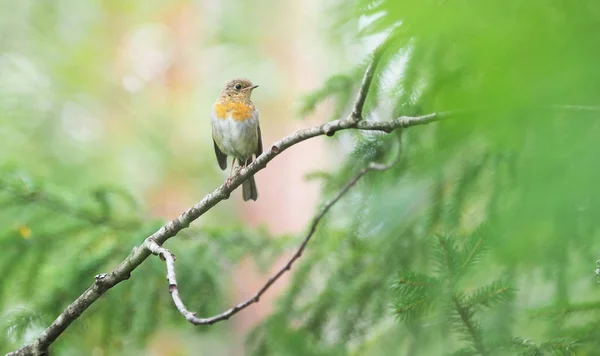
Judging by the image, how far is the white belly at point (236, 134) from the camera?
4.05 m

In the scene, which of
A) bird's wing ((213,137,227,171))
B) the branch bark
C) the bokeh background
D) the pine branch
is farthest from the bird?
the bokeh background

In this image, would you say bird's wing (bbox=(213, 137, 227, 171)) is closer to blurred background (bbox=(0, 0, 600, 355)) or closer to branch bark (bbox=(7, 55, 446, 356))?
blurred background (bbox=(0, 0, 600, 355))

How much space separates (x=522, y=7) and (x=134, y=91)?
11.2 metres

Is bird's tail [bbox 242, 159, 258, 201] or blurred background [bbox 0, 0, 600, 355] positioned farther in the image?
bird's tail [bbox 242, 159, 258, 201]

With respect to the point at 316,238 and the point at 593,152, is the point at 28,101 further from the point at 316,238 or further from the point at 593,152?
the point at 593,152

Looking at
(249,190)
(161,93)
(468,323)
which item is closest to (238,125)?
(249,190)

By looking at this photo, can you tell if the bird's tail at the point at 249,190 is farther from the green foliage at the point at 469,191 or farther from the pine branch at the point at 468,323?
the pine branch at the point at 468,323

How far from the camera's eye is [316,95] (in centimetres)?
315

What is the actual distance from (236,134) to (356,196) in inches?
51.0

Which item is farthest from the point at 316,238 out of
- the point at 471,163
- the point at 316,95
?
the point at 471,163

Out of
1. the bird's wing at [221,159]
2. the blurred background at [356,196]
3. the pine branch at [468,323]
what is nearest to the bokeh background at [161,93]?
the blurred background at [356,196]

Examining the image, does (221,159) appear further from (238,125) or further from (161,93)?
(161,93)

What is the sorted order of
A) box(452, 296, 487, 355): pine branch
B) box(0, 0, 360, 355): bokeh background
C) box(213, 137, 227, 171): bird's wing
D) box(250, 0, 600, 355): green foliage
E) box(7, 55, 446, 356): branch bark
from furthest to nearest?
box(0, 0, 360, 355): bokeh background → box(213, 137, 227, 171): bird's wing → box(7, 55, 446, 356): branch bark → box(452, 296, 487, 355): pine branch → box(250, 0, 600, 355): green foliage

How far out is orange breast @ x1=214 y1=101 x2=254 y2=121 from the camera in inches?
160
